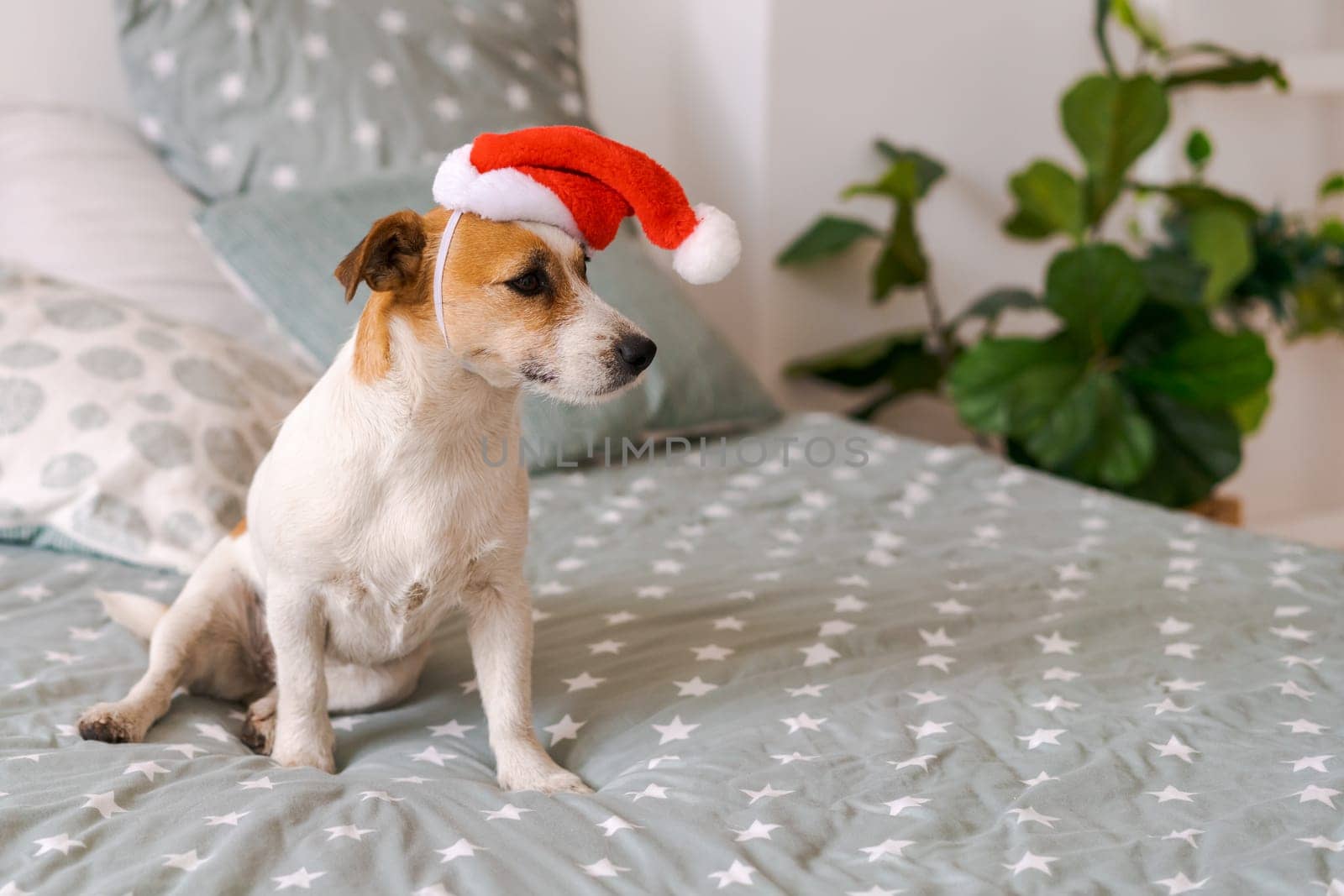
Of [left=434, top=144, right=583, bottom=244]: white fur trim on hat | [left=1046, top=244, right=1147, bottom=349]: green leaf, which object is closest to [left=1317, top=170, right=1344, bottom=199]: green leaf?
[left=1046, top=244, right=1147, bottom=349]: green leaf

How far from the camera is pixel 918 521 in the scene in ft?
5.72

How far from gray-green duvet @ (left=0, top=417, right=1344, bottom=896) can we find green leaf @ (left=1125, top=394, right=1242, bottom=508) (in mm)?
728

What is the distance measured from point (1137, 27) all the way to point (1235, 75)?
24cm

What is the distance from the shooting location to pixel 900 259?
8.82 ft

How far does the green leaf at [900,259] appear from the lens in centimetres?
258

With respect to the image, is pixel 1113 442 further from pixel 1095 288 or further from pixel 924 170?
pixel 924 170

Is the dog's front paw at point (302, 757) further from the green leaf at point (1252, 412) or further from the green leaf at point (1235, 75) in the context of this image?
the green leaf at point (1235, 75)

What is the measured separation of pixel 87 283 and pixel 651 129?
1.38 meters

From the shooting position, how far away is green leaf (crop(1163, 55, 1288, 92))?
8.27 ft

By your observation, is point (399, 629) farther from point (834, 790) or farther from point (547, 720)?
point (834, 790)

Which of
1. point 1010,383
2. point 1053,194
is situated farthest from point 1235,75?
point 1010,383

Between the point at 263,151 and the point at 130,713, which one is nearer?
the point at 130,713

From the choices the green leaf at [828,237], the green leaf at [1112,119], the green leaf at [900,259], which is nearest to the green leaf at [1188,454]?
the green leaf at [1112,119]

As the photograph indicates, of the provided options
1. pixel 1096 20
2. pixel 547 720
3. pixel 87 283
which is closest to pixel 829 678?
pixel 547 720
